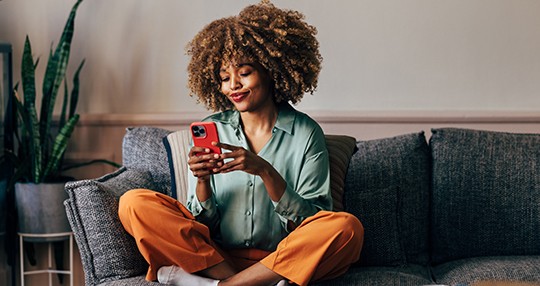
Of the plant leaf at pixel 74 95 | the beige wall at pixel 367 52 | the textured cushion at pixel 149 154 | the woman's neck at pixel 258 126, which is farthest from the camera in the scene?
the plant leaf at pixel 74 95

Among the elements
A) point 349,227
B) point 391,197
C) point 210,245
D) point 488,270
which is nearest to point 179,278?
point 210,245

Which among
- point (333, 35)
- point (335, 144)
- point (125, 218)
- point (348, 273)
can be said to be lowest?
point (348, 273)

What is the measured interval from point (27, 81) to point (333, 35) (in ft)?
3.79

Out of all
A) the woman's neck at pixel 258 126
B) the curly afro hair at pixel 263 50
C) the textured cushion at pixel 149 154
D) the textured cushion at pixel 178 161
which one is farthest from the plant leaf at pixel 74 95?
the woman's neck at pixel 258 126

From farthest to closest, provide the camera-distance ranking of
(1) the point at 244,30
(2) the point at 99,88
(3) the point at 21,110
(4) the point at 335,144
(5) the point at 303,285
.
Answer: (2) the point at 99,88
(3) the point at 21,110
(4) the point at 335,144
(1) the point at 244,30
(5) the point at 303,285

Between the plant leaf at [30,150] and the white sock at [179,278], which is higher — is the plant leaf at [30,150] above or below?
above

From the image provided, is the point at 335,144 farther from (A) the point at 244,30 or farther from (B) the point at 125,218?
(B) the point at 125,218

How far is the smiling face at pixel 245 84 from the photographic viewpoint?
89.7 inches

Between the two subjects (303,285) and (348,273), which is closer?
(303,285)

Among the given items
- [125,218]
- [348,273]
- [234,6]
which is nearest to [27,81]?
[234,6]

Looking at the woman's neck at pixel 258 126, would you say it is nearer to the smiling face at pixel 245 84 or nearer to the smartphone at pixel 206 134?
the smiling face at pixel 245 84

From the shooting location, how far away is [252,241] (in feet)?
7.50

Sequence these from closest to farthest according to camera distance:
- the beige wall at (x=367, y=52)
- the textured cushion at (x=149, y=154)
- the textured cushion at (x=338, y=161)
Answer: the textured cushion at (x=338, y=161) → the textured cushion at (x=149, y=154) → the beige wall at (x=367, y=52)

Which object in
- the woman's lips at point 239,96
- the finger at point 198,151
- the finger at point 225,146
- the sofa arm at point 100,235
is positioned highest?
the woman's lips at point 239,96
